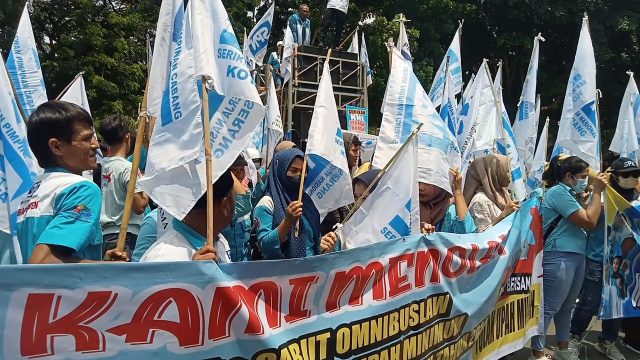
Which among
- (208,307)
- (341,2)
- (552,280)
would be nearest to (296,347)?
(208,307)

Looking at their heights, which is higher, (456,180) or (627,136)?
(627,136)

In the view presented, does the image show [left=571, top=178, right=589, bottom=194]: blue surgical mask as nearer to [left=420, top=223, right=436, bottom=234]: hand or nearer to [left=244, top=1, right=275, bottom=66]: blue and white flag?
[left=420, top=223, right=436, bottom=234]: hand

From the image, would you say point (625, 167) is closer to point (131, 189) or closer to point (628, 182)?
point (628, 182)

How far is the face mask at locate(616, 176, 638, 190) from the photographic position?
5594mm

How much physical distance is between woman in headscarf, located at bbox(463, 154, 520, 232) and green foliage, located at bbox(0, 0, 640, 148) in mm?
12008

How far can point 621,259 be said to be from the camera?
5.30m

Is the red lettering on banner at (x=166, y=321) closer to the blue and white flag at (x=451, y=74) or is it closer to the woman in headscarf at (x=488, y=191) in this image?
the woman in headscarf at (x=488, y=191)

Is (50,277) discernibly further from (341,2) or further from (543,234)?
(341,2)

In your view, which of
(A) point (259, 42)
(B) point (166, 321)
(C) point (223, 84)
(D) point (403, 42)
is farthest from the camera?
(A) point (259, 42)

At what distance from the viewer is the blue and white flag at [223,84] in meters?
2.65

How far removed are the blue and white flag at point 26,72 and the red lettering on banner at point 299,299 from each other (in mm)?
3196

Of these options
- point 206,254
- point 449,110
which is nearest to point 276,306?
point 206,254

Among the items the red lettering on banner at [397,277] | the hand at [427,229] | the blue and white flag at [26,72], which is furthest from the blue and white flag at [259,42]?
the red lettering on banner at [397,277]

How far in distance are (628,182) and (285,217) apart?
3.66m
